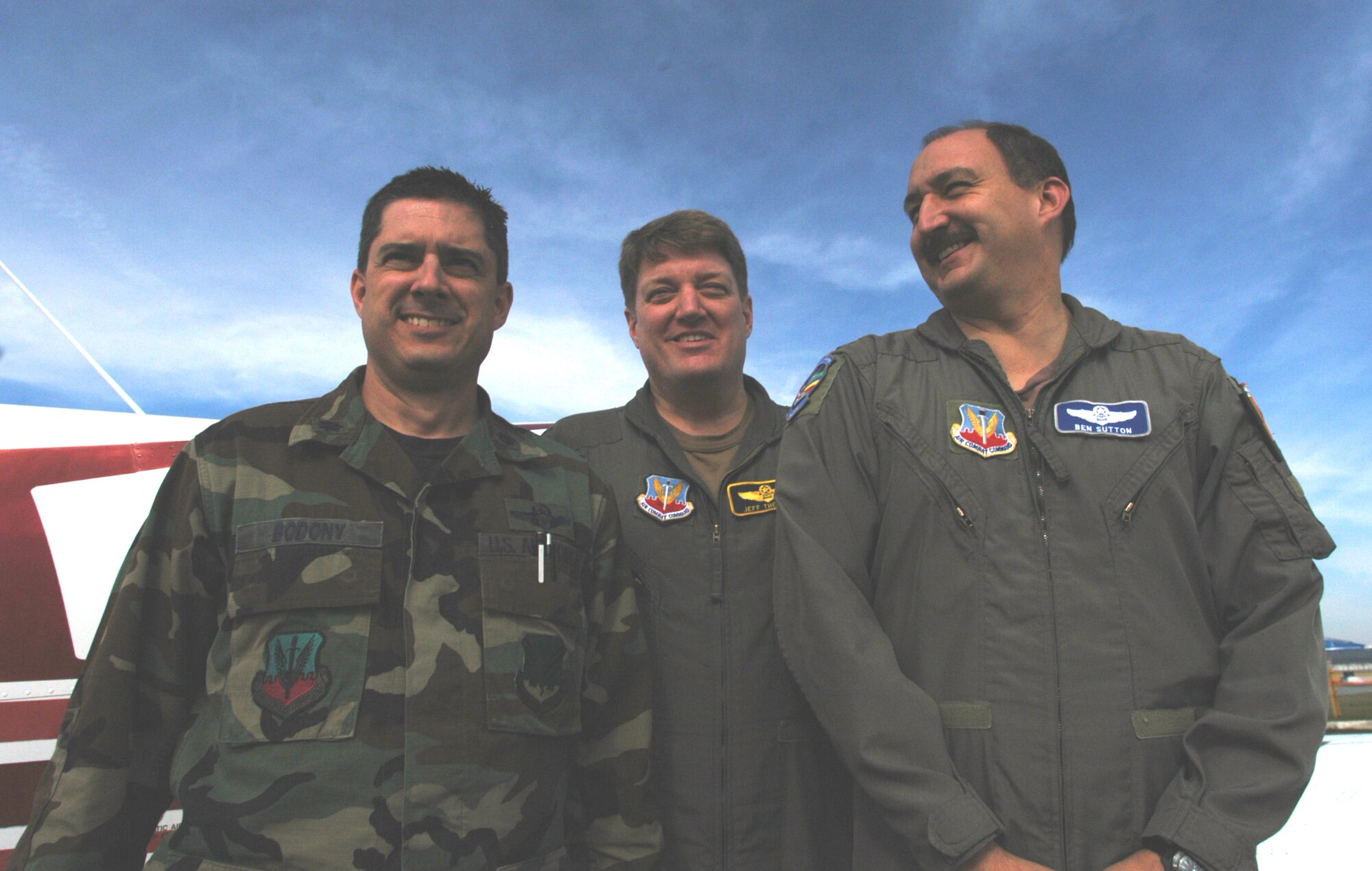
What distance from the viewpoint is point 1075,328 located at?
2.13m

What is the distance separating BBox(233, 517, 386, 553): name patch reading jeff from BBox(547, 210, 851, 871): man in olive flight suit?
0.88m

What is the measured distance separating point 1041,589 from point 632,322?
1.82m

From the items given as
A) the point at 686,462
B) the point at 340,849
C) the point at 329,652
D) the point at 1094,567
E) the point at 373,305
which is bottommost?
the point at 340,849

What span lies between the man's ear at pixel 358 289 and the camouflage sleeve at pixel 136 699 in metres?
0.62

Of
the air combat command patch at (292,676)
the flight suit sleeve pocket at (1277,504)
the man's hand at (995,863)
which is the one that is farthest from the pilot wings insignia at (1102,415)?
the air combat command patch at (292,676)

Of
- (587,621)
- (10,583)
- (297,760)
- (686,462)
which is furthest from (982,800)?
(10,583)

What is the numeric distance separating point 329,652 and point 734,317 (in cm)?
170

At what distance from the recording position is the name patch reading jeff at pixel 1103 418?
191 cm

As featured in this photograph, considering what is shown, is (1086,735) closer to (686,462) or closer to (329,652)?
(686,462)

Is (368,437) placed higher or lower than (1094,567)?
higher

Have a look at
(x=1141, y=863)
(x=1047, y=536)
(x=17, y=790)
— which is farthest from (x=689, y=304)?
(x=17, y=790)

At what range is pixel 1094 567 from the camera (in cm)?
178

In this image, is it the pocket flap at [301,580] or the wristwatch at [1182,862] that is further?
the pocket flap at [301,580]

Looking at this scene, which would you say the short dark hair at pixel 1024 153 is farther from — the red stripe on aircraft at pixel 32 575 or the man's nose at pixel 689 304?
the red stripe on aircraft at pixel 32 575
